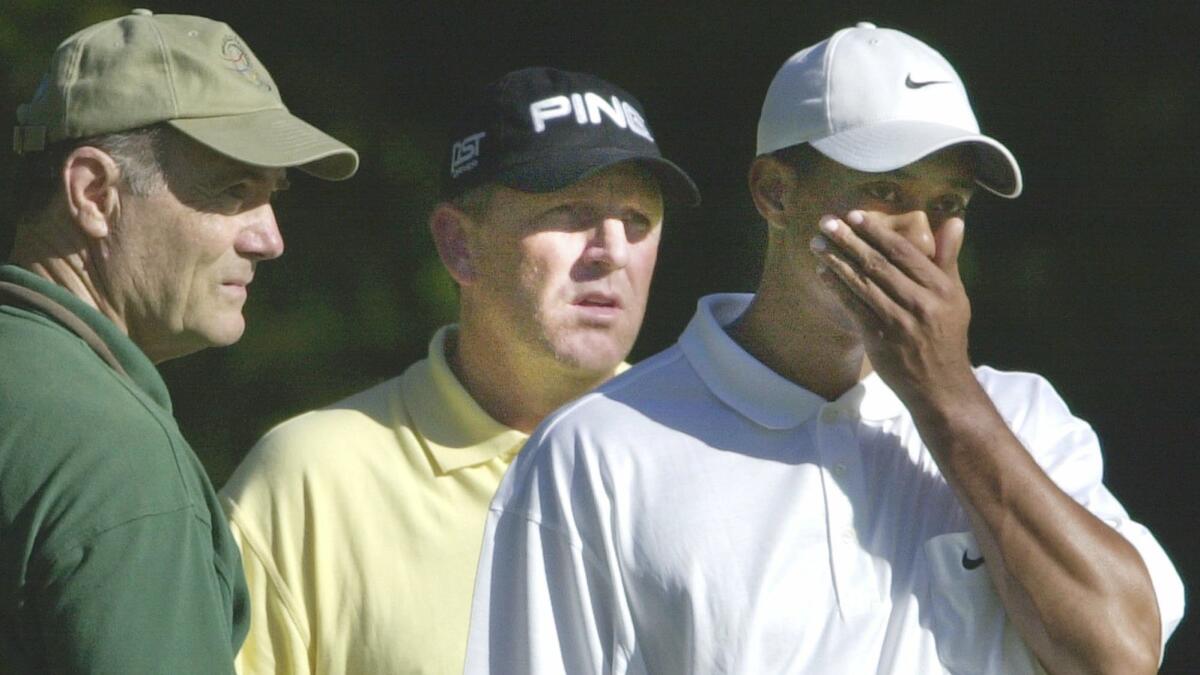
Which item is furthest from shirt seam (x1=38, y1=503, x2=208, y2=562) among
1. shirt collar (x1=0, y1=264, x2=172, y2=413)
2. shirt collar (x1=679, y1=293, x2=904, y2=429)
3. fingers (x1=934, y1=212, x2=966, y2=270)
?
fingers (x1=934, y1=212, x2=966, y2=270)

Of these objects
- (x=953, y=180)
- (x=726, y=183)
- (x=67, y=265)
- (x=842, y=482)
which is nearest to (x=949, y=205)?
(x=953, y=180)

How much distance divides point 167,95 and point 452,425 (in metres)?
0.78

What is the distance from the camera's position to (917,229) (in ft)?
7.30

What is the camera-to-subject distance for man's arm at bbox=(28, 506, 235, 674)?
6.15 feet

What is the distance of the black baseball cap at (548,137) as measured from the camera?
2.92m

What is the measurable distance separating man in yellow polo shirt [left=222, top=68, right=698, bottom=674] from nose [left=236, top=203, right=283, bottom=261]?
0.46 metres

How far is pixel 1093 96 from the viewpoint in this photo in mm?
3717

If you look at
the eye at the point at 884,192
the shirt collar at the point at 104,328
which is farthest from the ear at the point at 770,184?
the shirt collar at the point at 104,328

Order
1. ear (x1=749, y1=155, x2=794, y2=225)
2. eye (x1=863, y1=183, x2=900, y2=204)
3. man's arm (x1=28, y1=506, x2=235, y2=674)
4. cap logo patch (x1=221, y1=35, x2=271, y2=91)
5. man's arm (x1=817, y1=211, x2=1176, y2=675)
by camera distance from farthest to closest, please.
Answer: cap logo patch (x1=221, y1=35, x2=271, y2=91) < ear (x1=749, y1=155, x2=794, y2=225) < eye (x1=863, y1=183, x2=900, y2=204) < man's arm (x1=817, y1=211, x2=1176, y2=675) < man's arm (x1=28, y1=506, x2=235, y2=674)

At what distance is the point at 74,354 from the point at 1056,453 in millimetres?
1138

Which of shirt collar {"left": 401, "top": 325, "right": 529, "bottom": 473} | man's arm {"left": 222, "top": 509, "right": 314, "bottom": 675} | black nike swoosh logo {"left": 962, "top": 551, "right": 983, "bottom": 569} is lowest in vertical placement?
man's arm {"left": 222, "top": 509, "right": 314, "bottom": 675}

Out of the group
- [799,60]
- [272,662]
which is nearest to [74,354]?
[272,662]

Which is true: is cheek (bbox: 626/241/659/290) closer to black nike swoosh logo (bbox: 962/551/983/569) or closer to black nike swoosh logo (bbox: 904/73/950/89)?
black nike swoosh logo (bbox: 904/73/950/89)

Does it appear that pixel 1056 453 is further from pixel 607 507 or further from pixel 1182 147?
pixel 1182 147
